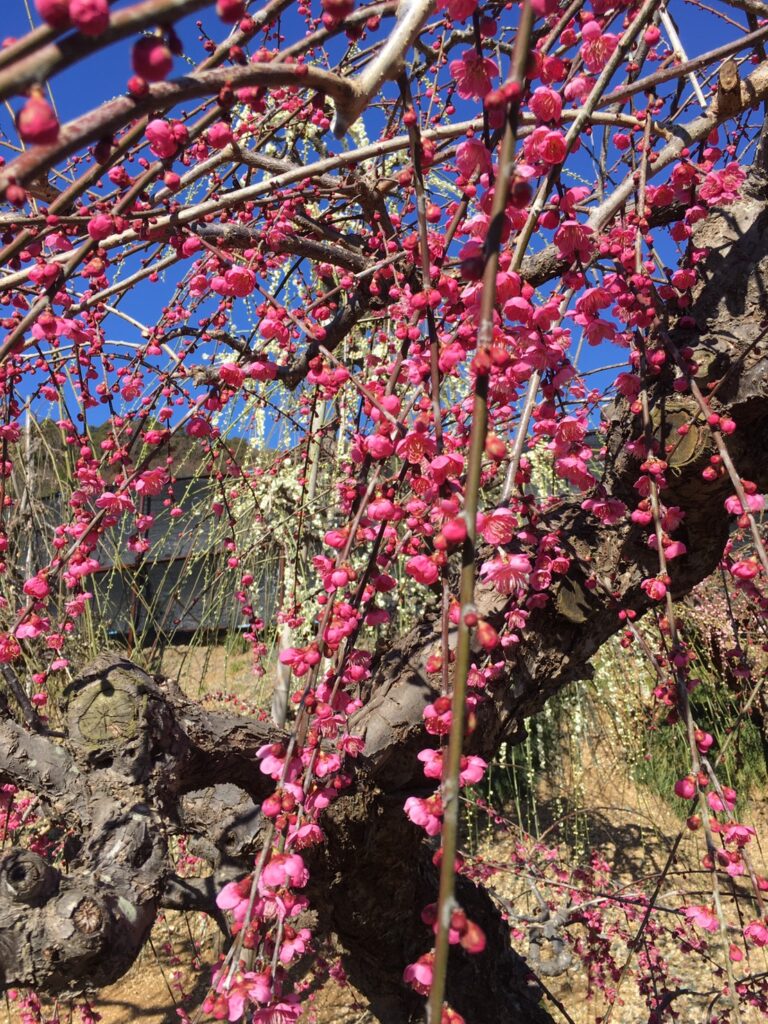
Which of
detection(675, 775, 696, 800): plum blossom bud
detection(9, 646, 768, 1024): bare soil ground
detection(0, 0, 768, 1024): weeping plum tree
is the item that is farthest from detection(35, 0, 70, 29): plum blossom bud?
detection(9, 646, 768, 1024): bare soil ground

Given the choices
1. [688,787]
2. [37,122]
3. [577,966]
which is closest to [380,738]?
[688,787]

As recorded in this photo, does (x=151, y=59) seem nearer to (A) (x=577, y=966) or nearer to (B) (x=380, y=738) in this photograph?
(B) (x=380, y=738)

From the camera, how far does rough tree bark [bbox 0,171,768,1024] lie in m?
1.23

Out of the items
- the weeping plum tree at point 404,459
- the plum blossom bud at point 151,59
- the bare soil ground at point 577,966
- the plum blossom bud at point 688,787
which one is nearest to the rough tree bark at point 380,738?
the weeping plum tree at point 404,459

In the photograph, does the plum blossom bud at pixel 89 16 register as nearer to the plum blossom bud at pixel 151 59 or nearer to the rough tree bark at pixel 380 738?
the plum blossom bud at pixel 151 59

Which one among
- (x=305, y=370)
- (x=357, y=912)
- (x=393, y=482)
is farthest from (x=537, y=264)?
(x=357, y=912)

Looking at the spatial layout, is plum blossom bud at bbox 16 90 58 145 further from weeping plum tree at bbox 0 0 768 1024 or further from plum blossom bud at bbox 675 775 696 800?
plum blossom bud at bbox 675 775 696 800

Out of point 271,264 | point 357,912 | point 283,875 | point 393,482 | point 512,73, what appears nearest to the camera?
point 512,73

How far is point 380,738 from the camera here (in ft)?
4.55

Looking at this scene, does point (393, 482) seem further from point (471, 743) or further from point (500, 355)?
point (471, 743)

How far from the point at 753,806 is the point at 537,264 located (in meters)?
3.77

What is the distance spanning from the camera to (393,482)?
99 centimetres

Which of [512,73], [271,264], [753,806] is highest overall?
[271,264]

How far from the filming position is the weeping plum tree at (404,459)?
0.73m
